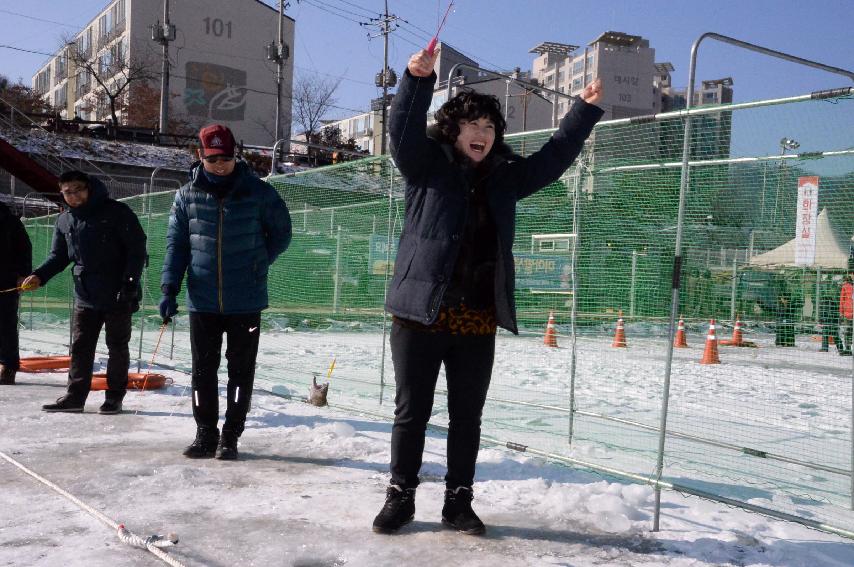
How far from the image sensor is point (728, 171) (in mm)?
5375

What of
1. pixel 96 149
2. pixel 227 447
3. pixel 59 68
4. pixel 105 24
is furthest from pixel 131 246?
pixel 59 68

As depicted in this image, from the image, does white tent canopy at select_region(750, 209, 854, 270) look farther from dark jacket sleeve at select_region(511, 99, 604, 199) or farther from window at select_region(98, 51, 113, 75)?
window at select_region(98, 51, 113, 75)

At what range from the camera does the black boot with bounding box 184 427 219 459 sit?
167 inches

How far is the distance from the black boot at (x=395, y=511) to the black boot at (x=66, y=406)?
3.33 metres

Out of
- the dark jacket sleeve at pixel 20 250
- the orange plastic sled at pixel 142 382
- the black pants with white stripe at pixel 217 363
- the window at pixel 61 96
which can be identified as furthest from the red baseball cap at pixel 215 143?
the window at pixel 61 96

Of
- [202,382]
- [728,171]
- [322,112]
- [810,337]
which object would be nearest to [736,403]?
[810,337]

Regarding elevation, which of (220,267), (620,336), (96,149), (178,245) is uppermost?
(96,149)

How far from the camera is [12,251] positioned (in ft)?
22.6

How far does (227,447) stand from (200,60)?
46.8 meters

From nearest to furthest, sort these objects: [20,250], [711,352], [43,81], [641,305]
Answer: [20,250] < [641,305] < [711,352] < [43,81]

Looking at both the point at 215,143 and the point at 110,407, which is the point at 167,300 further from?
the point at 110,407

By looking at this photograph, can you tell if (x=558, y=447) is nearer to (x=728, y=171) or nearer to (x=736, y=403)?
(x=728, y=171)

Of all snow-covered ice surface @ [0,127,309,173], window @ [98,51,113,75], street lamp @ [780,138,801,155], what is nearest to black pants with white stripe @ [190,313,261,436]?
street lamp @ [780,138,801,155]

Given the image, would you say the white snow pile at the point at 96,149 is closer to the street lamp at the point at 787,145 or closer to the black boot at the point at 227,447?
the black boot at the point at 227,447
